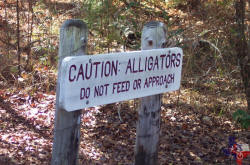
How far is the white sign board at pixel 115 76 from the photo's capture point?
202cm

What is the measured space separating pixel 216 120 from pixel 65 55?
14.3 feet

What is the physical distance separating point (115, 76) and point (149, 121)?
2.19 feet

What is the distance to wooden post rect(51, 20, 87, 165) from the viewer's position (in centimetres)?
212

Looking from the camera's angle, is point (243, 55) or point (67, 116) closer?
point (67, 116)

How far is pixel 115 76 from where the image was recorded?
2320mm

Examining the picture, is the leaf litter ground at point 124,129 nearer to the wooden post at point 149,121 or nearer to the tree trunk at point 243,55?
the tree trunk at point 243,55

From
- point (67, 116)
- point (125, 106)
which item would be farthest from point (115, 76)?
point (125, 106)

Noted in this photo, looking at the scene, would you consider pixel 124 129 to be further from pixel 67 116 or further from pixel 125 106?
pixel 67 116

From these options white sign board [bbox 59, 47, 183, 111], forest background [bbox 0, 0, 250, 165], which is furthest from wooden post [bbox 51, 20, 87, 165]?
forest background [bbox 0, 0, 250, 165]

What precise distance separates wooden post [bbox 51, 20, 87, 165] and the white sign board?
11 centimetres

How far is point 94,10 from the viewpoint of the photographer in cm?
536

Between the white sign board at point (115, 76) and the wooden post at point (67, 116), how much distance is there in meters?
0.11

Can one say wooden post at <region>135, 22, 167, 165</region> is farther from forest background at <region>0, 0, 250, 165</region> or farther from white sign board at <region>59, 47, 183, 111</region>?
forest background at <region>0, 0, 250, 165</region>

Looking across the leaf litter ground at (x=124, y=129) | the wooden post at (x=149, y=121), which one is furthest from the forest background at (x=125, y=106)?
the wooden post at (x=149, y=121)
